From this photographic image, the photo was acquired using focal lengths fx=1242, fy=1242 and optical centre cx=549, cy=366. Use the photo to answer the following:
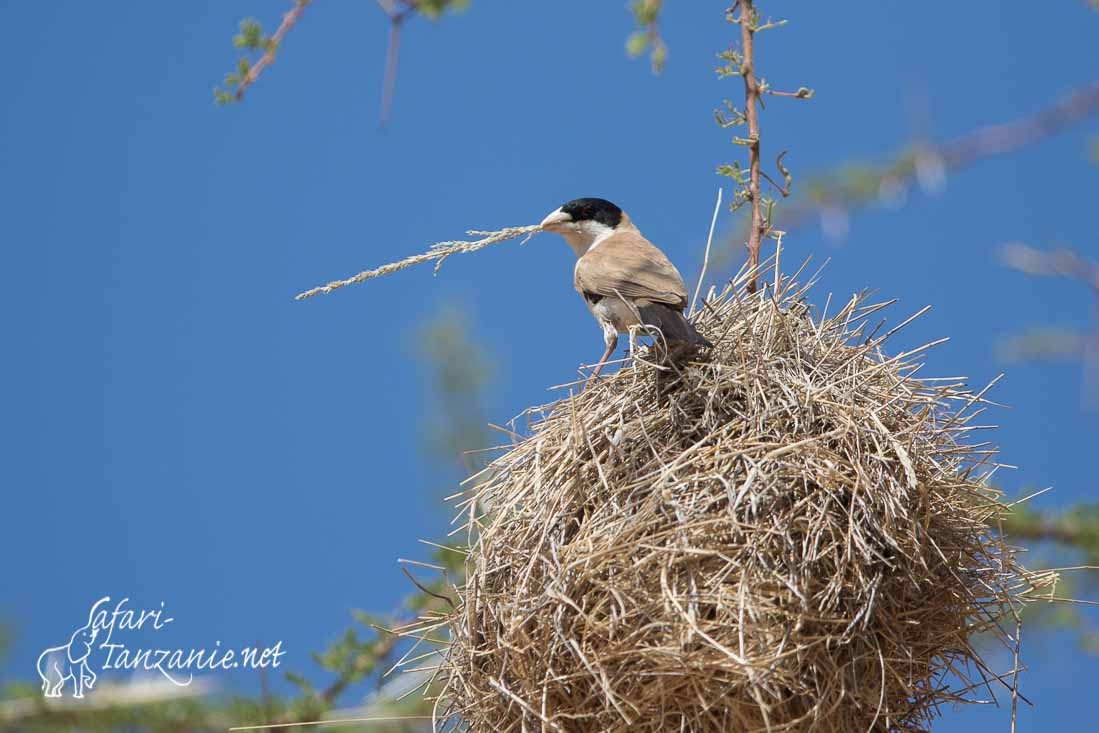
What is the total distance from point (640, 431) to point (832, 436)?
0.42 m

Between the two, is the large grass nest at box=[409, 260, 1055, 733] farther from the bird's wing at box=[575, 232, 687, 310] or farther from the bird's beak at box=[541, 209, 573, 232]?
the bird's beak at box=[541, 209, 573, 232]

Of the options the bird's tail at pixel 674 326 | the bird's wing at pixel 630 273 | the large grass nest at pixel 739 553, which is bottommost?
the large grass nest at pixel 739 553

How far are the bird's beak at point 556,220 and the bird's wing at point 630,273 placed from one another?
0.56 ft

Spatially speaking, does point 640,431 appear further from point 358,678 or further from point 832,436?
point 358,678

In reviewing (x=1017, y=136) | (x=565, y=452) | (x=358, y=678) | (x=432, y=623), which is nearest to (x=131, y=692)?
(x=358, y=678)

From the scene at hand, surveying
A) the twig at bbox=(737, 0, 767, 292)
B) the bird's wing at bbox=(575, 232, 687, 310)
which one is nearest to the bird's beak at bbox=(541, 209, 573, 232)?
the bird's wing at bbox=(575, 232, 687, 310)

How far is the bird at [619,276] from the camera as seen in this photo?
2.96 meters

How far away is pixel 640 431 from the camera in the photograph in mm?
2779

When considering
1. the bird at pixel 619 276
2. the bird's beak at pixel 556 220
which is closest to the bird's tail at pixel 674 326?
the bird at pixel 619 276

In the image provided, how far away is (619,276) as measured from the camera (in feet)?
11.1

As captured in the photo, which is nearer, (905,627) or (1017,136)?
(1017,136)

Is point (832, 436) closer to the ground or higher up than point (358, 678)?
closer to the ground

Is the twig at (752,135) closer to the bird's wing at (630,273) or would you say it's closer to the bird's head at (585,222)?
the bird's wing at (630,273)

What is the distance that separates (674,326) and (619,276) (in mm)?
583
